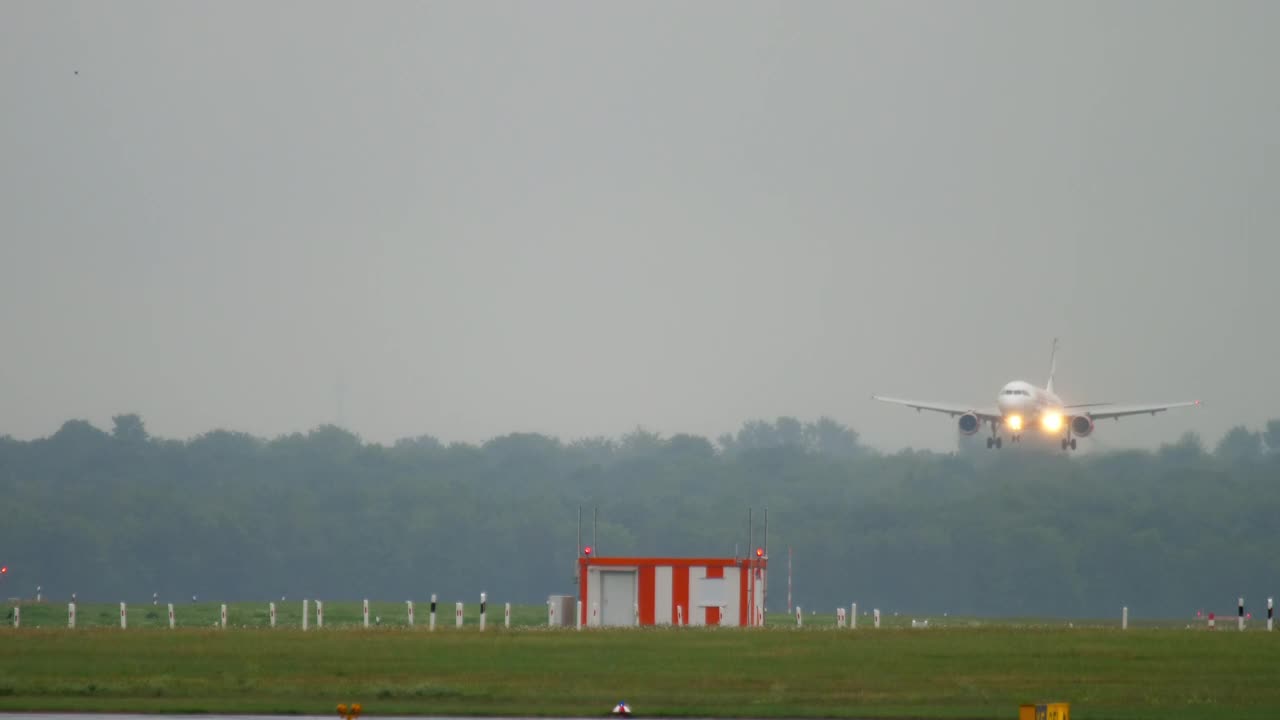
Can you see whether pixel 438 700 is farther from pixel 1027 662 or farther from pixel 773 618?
pixel 773 618

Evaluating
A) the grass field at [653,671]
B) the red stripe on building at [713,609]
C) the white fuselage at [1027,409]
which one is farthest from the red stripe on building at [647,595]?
the white fuselage at [1027,409]

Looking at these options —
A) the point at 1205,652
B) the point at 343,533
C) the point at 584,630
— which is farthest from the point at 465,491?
the point at 1205,652

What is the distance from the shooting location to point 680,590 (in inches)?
2506

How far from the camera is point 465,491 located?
473 ft

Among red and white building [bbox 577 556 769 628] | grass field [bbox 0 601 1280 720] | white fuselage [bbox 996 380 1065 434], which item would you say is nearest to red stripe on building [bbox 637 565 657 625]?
red and white building [bbox 577 556 769 628]

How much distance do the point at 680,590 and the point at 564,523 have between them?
77.8 metres

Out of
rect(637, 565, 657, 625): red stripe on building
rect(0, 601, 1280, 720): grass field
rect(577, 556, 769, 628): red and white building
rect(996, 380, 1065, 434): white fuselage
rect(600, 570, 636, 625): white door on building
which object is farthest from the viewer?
rect(996, 380, 1065, 434): white fuselage

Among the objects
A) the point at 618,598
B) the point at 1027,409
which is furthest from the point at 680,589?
the point at 1027,409

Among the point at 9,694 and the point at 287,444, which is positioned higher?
the point at 287,444

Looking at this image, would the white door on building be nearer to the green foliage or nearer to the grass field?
the grass field

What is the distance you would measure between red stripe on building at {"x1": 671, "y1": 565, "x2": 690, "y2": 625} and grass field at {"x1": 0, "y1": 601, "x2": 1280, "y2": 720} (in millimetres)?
7849

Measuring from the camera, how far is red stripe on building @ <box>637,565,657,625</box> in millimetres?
63656

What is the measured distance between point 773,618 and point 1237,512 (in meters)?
35.9

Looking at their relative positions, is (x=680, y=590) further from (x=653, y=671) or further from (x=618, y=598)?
(x=653, y=671)
